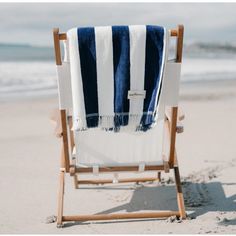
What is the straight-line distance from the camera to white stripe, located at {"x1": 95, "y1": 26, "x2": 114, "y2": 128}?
278cm

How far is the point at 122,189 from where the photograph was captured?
A: 3.69 m

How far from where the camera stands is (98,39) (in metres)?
2.78

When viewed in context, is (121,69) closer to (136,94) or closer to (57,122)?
(136,94)

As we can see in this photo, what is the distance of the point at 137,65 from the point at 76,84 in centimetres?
36

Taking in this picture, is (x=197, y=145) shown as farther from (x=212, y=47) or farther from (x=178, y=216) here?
(x=212, y=47)

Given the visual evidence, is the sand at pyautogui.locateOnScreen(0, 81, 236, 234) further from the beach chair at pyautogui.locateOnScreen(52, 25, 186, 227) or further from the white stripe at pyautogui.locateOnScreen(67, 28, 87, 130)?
the white stripe at pyautogui.locateOnScreen(67, 28, 87, 130)

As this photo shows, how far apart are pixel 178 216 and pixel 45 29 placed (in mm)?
18337

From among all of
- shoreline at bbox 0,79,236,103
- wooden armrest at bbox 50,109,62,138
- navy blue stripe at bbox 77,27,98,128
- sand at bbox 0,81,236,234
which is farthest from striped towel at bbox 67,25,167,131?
shoreline at bbox 0,79,236,103

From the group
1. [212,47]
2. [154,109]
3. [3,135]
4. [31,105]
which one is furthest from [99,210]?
[212,47]

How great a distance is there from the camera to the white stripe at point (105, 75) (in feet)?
9.12

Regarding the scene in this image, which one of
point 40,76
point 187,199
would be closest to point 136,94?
point 187,199

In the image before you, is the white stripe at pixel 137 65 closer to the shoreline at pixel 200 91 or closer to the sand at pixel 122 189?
the sand at pixel 122 189

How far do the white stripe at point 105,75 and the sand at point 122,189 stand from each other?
672mm

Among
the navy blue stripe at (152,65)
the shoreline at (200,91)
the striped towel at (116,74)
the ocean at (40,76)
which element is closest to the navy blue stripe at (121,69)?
the striped towel at (116,74)
